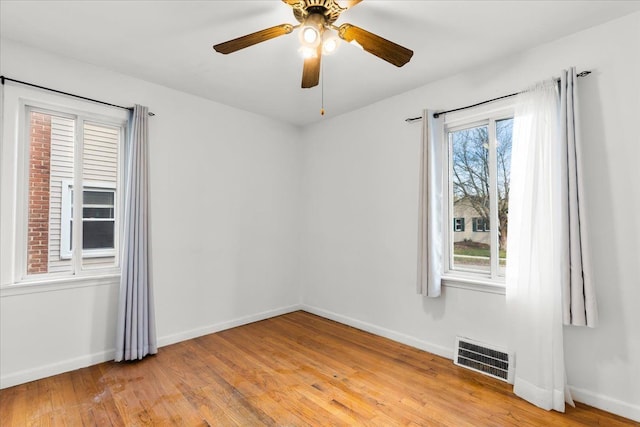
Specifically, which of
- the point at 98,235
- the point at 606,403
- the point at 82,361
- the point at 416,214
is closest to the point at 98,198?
the point at 98,235

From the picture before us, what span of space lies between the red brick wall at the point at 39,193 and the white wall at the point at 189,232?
0.69 feet

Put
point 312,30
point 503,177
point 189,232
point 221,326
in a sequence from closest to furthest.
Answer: point 312,30, point 503,177, point 189,232, point 221,326

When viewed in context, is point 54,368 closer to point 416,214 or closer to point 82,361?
point 82,361

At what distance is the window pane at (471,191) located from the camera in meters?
2.95

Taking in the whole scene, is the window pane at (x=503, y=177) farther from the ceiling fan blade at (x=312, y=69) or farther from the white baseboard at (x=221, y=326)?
the white baseboard at (x=221, y=326)

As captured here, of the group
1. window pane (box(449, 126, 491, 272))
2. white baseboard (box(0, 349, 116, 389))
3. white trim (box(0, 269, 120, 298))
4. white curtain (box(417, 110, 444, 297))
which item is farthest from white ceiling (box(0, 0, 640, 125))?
white baseboard (box(0, 349, 116, 389))

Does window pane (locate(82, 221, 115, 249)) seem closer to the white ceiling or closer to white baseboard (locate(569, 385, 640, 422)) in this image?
the white ceiling

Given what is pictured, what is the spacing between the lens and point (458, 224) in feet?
10.3

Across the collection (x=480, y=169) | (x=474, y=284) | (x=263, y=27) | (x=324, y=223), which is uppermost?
(x=263, y=27)

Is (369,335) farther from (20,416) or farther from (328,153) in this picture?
(20,416)

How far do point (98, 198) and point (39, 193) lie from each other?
0.42 metres

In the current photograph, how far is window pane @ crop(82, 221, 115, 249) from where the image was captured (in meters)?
2.92

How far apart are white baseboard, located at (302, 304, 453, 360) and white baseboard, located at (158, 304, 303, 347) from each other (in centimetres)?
36

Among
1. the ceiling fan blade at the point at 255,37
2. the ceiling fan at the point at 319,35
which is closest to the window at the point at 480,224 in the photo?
the ceiling fan at the point at 319,35
